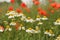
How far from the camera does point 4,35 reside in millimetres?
4094

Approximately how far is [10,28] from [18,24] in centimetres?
21

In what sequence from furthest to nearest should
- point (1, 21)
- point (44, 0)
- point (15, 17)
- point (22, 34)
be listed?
point (44, 0) < point (1, 21) < point (15, 17) < point (22, 34)

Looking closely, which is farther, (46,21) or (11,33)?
(46,21)

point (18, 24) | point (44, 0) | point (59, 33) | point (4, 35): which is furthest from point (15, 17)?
point (44, 0)

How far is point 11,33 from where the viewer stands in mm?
4164

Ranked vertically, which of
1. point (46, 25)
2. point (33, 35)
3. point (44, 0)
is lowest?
point (33, 35)

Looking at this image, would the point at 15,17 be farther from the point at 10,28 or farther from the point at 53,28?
the point at 53,28

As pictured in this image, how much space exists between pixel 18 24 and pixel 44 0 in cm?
270

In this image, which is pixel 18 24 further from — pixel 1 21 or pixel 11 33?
pixel 1 21

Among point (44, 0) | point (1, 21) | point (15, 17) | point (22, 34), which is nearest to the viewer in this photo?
point (22, 34)

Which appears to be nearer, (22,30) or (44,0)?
(22,30)

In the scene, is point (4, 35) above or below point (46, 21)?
below

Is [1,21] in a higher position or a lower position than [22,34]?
higher

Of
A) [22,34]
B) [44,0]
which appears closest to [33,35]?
[22,34]
